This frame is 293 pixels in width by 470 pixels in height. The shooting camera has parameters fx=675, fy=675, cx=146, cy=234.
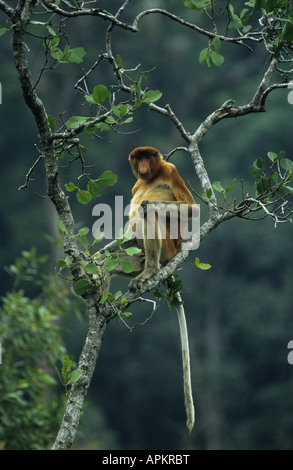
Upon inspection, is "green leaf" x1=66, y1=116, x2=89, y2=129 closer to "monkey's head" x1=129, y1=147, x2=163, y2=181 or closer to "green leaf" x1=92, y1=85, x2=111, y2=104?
"green leaf" x1=92, y1=85, x2=111, y2=104

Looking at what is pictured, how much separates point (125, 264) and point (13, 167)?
13276mm

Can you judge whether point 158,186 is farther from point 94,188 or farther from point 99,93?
point 99,93

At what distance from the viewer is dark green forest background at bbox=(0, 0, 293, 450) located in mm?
13492

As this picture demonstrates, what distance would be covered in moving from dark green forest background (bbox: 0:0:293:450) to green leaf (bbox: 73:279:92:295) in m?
10.1

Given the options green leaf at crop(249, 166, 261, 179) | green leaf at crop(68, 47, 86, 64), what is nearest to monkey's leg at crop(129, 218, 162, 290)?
green leaf at crop(249, 166, 261, 179)

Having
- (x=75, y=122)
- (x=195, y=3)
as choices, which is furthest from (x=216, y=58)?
(x=75, y=122)

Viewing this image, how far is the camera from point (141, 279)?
3.16 meters

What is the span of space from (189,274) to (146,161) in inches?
435

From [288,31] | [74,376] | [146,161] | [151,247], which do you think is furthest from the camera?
[146,161]

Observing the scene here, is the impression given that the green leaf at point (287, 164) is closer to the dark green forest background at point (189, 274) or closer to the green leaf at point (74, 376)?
the green leaf at point (74, 376)

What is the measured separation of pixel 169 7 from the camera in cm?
1591

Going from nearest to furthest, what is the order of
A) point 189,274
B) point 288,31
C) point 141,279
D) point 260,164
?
point 288,31 < point 260,164 < point 141,279 < point 189,274

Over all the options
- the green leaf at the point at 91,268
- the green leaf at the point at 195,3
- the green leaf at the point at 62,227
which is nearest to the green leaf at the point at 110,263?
the green leaf at the point at 91,268

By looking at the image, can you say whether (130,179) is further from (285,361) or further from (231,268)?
(285,361)
